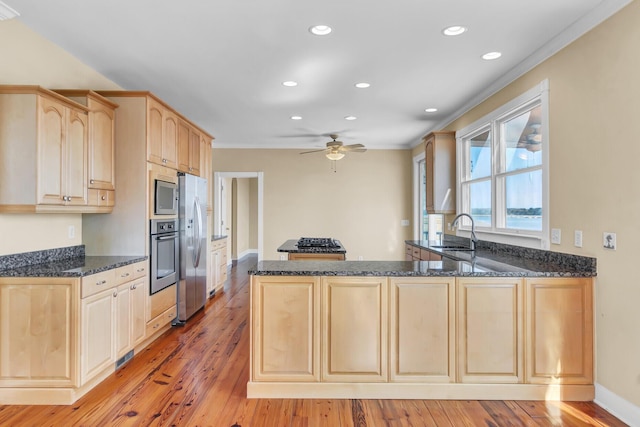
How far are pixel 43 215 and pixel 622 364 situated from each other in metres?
4.20

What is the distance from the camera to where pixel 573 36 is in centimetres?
273

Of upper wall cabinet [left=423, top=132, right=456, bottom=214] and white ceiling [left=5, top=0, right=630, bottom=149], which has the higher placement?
white ceiling [left=5, top=0, right=630, bottom=149]

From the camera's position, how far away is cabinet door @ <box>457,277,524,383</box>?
8.20 feet

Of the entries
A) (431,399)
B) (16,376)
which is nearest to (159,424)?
(16,376)

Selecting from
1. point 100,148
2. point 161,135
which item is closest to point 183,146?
point 161,135

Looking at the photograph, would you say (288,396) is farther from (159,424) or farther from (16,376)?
(16,376)

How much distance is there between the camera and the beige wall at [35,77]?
2629 millimetres

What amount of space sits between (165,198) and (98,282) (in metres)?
1.32

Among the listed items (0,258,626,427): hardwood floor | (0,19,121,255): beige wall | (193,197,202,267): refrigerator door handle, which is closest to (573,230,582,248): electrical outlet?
(0,258,626,427): hardwood floor

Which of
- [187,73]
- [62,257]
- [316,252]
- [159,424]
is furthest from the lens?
[316,252]

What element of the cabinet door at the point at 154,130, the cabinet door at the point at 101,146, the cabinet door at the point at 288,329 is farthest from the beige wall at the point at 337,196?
the cabinet door at the point at 288,329

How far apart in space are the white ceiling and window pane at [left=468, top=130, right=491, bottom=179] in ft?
1.42

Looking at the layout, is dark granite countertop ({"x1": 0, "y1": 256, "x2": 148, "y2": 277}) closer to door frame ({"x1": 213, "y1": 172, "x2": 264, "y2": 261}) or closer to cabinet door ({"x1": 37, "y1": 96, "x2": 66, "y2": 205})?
cabinet door ({"x1": 37, "y1": 96, "x2": 66, "y2": 205})

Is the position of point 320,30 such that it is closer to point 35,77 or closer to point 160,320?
point 35,77
